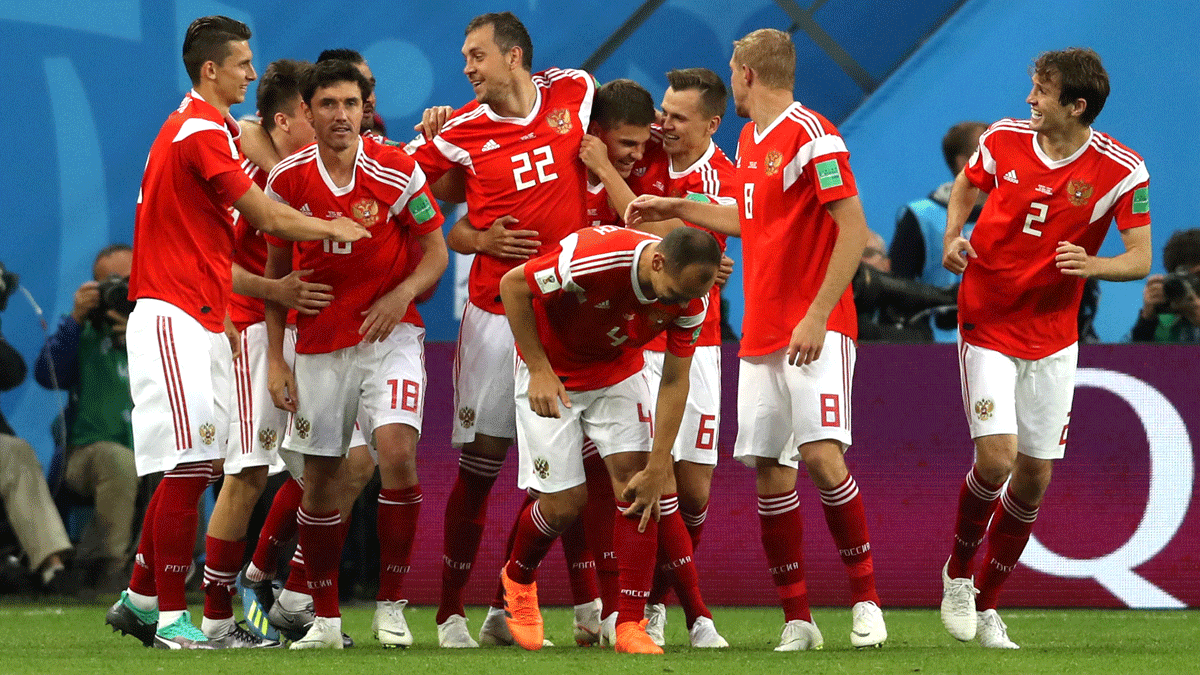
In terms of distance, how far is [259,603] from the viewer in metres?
6.30

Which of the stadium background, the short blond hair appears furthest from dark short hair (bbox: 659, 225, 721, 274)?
the stadium background

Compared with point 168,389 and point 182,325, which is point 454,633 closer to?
point 168,389

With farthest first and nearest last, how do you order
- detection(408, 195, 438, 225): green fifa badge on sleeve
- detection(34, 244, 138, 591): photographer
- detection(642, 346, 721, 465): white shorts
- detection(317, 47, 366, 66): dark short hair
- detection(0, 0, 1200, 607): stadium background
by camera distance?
detection(0, 0, 1200, 607): stadium background, detection(34, 244, 138, 591): photographer, detection(317, 47, 366, 66): dark short hair, detection(642, 346, 721, 465): white shorts, detection(408, 195, 438, 225): green fifa badge on sleeve

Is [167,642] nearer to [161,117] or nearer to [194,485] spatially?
[194,485]

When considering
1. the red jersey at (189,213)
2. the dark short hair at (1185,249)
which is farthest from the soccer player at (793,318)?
the dark short hair at (1185,249)

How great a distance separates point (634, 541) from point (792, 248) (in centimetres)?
117

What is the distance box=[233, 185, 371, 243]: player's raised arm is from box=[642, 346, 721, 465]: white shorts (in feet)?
4.58

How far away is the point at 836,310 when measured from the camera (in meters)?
5.48

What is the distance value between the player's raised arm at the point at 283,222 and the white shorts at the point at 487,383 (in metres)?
0.75

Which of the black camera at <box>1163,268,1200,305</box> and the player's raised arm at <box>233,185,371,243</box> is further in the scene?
the black camera at <box>1163,268,1200,305</box>

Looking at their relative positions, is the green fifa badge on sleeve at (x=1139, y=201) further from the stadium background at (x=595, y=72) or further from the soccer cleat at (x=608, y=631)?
the stadium background at (x=595, y=72)

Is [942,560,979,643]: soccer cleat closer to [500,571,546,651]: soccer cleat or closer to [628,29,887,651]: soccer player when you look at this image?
[628,29,887,651]: soccer player

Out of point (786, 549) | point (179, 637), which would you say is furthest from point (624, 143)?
point (179, 637)

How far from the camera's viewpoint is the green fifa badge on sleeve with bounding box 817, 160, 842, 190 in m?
5.34
